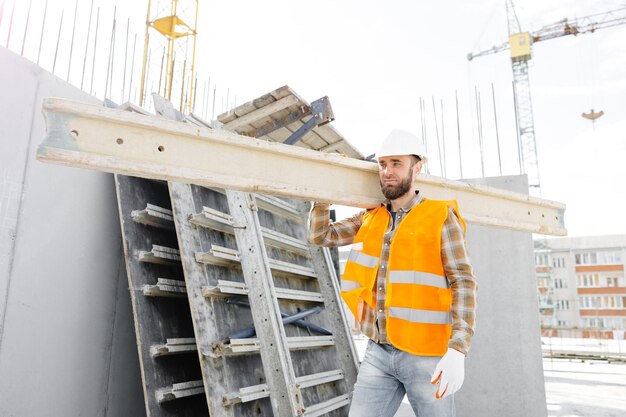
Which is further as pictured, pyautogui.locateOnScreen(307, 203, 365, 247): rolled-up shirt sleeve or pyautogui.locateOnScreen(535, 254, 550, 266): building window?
pyautogui.locateOnScreen(535, 254, 550, 266): building window

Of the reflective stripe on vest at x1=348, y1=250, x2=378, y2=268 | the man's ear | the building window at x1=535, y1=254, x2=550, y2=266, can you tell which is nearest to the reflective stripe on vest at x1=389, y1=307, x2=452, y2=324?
the reflective stripe on vest at x1=348, y1=250, x2=378, y2=268

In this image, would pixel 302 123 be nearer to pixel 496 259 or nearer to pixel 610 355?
pixel 496 259

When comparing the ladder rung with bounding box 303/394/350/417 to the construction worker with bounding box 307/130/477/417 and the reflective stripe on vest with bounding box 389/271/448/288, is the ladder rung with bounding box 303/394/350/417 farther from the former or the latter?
the reflective stripe on vest with bounding box 389/271/448/288

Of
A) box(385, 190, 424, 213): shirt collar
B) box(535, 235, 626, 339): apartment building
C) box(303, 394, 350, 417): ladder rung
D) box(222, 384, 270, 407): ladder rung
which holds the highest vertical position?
box(535, 235, 626, 339): apartment building

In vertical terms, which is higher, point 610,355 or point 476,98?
point 476,98

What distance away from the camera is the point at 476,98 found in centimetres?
996

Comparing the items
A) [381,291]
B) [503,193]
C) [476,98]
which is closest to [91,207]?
[381,291]

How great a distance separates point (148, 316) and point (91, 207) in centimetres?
111

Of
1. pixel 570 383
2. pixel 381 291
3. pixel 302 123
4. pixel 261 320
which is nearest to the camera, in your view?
pixel 381 291

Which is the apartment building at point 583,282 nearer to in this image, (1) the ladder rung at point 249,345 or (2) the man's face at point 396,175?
(1) the ladder rung at point 249,345

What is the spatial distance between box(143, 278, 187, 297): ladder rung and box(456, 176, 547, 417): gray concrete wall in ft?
10.8

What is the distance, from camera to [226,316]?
3881 mm

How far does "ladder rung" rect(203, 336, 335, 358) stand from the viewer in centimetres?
348

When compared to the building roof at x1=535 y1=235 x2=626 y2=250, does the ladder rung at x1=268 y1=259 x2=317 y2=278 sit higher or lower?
lower
